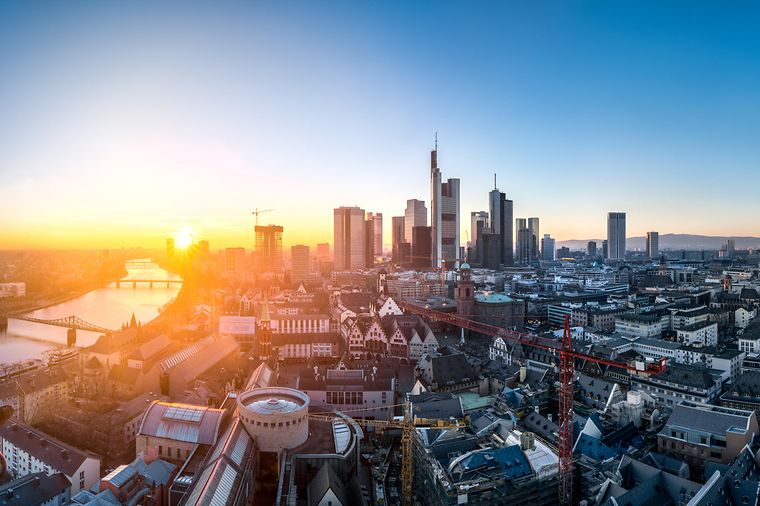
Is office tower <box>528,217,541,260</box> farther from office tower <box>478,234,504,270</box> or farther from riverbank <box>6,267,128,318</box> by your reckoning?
riverbank <box>6,267,128,318</box>

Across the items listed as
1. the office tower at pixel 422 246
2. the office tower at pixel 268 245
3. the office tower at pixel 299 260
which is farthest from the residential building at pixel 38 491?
the office tower at pixel 422 246

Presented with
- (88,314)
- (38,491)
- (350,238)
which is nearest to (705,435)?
(38,491)

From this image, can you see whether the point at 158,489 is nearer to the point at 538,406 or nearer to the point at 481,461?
the point at 481,461

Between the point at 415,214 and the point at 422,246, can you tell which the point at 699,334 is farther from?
the point at 415,214

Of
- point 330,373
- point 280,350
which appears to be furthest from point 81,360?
point 330,373

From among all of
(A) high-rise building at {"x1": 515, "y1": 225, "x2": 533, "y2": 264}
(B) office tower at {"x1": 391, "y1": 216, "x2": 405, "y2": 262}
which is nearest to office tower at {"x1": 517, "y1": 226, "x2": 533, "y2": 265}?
(A) high-rise building at {"x1": 515, "y1": 225, "x2": 533, "y2": 264}

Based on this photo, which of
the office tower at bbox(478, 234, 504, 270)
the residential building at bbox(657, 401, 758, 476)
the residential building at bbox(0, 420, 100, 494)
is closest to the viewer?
the residential building at bbox(0, 420, 100, 494)
